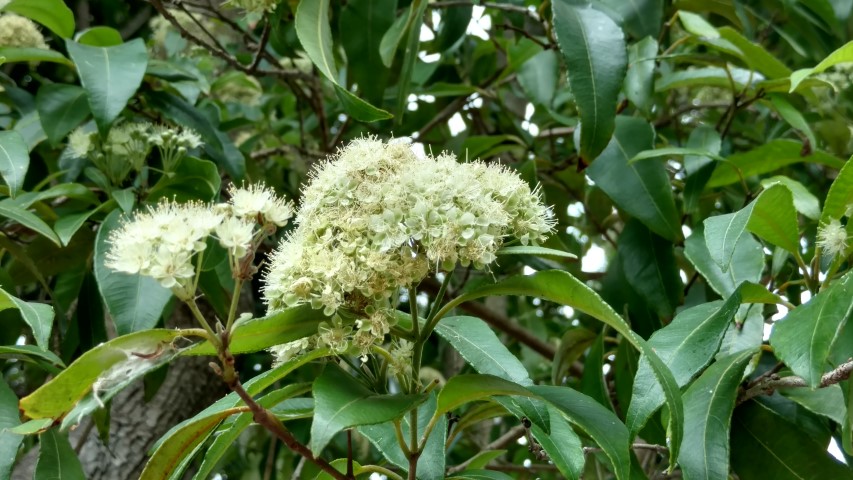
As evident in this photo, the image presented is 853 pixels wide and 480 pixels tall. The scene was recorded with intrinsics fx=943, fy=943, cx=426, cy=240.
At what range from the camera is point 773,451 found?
1.45 meters

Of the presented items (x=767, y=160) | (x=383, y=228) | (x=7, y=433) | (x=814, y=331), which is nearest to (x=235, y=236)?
(x=383, y=228)

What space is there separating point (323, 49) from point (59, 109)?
30.8 inches

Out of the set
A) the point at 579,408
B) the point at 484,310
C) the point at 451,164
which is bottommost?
the point at 484,310

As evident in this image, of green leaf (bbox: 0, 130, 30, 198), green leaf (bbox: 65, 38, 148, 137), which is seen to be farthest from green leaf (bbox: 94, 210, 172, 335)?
green leaf (bbox: 65, 38, 148, 137)

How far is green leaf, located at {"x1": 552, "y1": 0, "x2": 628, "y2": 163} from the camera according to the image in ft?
5.08

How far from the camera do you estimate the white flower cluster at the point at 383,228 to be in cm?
104

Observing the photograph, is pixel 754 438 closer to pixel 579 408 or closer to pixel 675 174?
pixel 579 408

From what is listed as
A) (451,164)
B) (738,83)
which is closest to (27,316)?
(451,164)

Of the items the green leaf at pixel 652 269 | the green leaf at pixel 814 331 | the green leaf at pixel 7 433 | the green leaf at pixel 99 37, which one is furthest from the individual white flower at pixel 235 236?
the green leaf at pixel 99 37

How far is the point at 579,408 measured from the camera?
112 cm

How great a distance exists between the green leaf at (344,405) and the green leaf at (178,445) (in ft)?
0.45

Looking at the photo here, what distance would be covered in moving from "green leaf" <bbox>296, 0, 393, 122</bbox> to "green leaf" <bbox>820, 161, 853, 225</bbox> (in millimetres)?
628

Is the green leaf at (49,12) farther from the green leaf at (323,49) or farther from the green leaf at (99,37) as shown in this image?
the green leaf at (323,49)

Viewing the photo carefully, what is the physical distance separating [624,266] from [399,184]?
891 millimetres
